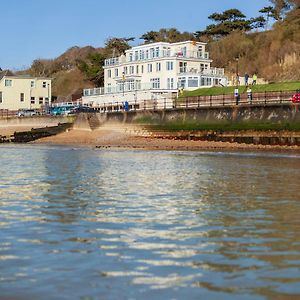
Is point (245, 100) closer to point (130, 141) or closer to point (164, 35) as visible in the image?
point (130, 141)

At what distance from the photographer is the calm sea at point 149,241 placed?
19.6 feet

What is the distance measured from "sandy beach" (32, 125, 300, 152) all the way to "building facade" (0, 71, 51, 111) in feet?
108

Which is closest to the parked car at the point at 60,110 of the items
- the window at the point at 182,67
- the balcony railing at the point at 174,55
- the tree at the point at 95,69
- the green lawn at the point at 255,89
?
the balcony railing at the point at 174,55

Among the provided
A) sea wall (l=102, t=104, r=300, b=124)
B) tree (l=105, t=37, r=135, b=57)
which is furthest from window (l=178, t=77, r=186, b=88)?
tree (l=105, t=37, r=135, b=57)

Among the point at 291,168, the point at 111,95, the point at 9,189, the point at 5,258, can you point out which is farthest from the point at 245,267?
the point at 111,95

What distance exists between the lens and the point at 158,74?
240 ft

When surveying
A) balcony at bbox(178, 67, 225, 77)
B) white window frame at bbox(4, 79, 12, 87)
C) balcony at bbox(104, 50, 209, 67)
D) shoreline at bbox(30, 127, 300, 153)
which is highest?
balcony at bbox(104, 50, 209, 67)

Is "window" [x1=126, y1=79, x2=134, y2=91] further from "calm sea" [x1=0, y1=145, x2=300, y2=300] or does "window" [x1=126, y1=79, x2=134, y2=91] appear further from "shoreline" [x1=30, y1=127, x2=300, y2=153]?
"calm sea" [x1=0, y1=145, x2=300, y2=300]

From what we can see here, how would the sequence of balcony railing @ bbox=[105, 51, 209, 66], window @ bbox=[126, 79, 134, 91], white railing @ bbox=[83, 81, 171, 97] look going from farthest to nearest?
window @ bbox=[126, 79, 134, 91], balcony railing @ bbox=[105, 51, 209, 66], white railing @ bbox=[83, 81, 171, 97]

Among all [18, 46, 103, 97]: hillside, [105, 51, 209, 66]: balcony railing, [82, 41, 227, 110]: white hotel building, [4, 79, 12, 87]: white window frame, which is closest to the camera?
[82, 41, 227, 110]: white hotel building

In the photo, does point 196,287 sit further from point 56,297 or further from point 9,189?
point 9,189

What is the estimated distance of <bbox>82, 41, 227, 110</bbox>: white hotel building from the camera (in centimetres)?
7019

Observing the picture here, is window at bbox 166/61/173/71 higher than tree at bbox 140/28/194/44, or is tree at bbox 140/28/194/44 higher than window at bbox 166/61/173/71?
tree at bbox 140/28/194/44

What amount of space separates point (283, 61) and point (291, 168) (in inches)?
2003
